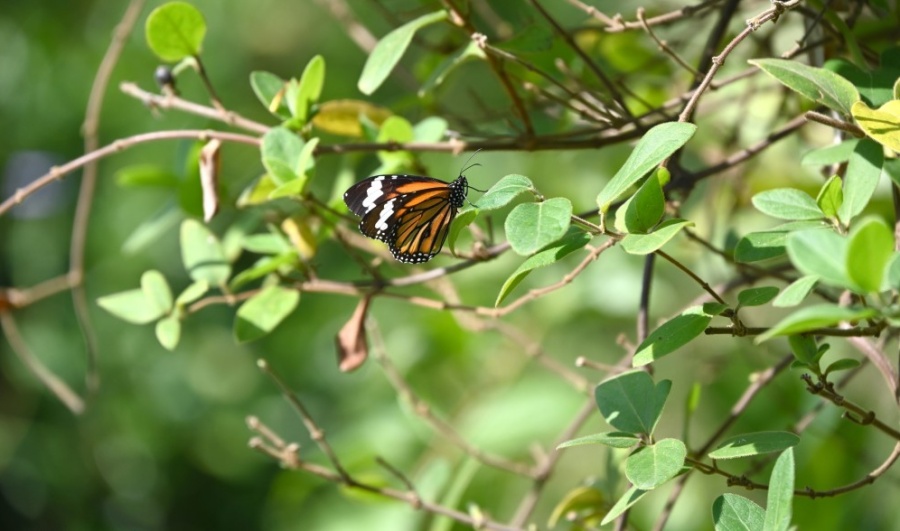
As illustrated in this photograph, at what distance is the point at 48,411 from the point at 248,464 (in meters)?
0.54

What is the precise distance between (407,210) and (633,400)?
1.41ft

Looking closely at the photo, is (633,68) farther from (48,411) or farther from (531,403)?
(48,411)

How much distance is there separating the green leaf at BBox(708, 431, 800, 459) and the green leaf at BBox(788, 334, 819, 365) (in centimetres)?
5

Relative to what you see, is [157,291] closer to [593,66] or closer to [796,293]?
[593,66]

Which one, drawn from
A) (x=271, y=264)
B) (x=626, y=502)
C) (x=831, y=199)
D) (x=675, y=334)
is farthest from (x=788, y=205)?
(x=271, y=264)

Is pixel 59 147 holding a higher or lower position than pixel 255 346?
higher

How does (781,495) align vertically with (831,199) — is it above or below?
below

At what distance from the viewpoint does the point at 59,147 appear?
7.85 feet

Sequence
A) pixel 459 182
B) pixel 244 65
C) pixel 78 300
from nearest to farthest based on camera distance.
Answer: pixel 459 182
pixel 78 300
pixel 244 65

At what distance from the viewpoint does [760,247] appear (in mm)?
625

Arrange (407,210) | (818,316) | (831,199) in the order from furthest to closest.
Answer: (407,210) < (831,199) < (818,316)

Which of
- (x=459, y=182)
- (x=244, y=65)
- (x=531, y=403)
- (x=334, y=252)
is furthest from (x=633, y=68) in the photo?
(x=244, y=65)

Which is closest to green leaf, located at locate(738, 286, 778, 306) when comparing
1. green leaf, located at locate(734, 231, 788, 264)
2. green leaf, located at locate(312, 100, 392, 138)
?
green leaf, located at locate(734, 231, 788, 264)

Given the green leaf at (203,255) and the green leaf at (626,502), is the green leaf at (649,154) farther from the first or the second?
the green leaf at (203,255)
